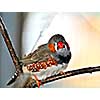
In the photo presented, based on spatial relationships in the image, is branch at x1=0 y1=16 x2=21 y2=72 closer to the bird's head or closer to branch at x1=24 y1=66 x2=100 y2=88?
branch at x1=24 y1=66 x2=100 y2=88

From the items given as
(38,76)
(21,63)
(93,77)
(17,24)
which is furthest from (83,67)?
(17,24)

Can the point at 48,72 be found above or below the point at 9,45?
below

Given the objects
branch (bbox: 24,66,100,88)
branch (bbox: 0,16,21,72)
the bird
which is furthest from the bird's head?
branch (bbox: 0,16,21,72)

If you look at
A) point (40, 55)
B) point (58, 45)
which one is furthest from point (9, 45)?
point (58, 45)

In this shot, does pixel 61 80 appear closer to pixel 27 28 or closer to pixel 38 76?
pixel 38 76

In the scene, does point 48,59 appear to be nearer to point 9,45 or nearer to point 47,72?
point 47,72

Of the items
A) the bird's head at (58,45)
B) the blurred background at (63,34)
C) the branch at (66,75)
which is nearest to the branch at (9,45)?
the blurred background at (63,34)

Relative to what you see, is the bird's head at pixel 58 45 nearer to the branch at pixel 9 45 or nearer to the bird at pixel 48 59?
the bird at pixel 48 59
